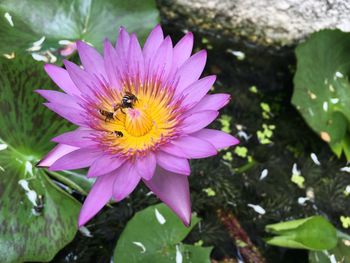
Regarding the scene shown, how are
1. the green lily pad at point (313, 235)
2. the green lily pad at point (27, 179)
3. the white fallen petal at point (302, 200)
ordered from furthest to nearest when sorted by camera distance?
the white fallen petal at point (302, 200) → the green lily pad at point (313, 235) → the green lily pad at point (27, 179)

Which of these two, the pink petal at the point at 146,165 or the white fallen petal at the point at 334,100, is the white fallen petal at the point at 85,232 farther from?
the white fallen petal at the point at 334,100

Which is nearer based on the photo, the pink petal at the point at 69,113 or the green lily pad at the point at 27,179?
the pink petal at the point at 69,113

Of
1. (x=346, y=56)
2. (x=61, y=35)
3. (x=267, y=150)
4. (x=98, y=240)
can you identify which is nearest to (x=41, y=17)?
(x=61, y=35)

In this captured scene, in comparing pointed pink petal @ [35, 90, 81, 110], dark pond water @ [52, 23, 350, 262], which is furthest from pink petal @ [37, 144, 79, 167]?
dark pond water @ [52, 23, 350, 262]

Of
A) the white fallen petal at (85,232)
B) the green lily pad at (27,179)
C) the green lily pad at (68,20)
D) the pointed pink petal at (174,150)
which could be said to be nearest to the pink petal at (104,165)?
the pointed pink petal at (174,150)

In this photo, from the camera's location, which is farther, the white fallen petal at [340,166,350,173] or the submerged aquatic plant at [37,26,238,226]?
the white fallen petal at [340,166,350,173]

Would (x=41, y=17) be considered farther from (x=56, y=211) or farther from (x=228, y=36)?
(x=228, y=36)

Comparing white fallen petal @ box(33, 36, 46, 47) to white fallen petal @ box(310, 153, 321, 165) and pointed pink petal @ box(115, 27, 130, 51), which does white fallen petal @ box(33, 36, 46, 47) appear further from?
white fallen petal @ box(310, 153, 321, 165)

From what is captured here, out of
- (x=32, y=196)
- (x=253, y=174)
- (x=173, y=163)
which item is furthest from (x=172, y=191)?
(x=253, y=174)
